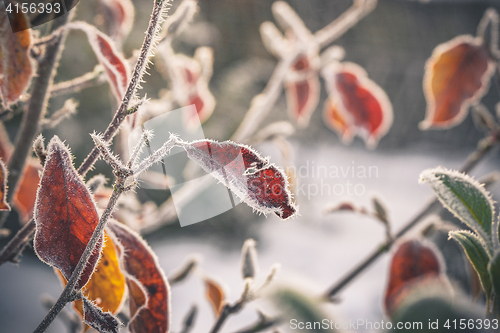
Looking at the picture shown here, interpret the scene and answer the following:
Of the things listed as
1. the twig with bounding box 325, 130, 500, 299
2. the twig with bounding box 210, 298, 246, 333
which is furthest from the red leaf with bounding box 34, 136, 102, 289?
the twig with bounding box 325, 130, 500, 299

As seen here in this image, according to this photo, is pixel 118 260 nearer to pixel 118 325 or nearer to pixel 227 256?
pixel 118 325

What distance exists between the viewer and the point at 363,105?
14.9 inches

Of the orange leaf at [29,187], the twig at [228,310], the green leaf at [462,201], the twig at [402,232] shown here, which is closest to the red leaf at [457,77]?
the twig at [402,232]

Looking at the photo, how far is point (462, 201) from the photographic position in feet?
0.59

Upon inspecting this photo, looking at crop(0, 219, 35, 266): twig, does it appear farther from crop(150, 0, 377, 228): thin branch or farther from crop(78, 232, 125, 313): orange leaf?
crop(150, 0, 377, 228): thin branch

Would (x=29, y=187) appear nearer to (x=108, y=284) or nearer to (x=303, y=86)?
(x=108, y=284)

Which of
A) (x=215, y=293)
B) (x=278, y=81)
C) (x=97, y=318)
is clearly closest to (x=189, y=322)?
(x=215, y=293)

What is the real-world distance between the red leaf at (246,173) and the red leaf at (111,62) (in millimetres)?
59

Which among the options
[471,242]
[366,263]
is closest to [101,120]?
[366,263]

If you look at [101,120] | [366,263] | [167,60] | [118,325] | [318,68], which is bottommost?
[118,325]

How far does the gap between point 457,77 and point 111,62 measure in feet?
1.13

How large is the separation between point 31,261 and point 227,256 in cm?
83

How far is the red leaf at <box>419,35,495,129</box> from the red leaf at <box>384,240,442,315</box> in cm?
13

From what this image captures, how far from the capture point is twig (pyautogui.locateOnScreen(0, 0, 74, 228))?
0.68ft
